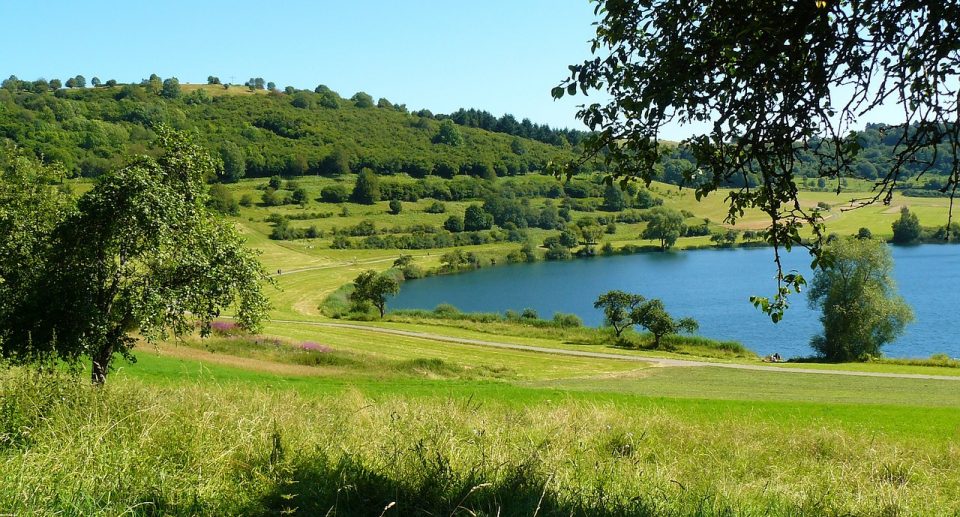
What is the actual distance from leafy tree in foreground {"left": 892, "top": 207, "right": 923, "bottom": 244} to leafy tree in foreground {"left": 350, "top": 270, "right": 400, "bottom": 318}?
9119 centimetres

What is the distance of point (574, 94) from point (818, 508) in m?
3.70

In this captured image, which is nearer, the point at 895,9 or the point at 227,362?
the point at 895,9

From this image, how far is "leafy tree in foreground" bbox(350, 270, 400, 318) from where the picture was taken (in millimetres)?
72250

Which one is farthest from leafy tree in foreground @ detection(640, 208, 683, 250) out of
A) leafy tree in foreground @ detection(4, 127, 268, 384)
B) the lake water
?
leafy tree in foreground @ detection(4, 127, 268, 384)

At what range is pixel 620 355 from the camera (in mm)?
48031

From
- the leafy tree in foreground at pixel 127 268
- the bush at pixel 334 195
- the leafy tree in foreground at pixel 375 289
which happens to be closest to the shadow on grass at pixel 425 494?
the leafy tree in foreground at pixel 127 268

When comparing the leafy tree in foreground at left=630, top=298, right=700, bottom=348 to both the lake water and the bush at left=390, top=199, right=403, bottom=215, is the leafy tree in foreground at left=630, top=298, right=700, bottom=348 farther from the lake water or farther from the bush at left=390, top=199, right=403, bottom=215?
the bush at left=390, top=199, right=403, bottom=215

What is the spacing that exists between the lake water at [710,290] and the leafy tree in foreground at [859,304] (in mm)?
3957

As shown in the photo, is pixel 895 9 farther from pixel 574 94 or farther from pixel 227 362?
pixel 227 362

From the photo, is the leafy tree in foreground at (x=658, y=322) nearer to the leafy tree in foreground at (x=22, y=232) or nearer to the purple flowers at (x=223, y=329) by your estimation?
the purple flowers at (x=223, y=329)

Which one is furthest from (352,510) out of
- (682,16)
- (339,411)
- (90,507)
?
(682,16)

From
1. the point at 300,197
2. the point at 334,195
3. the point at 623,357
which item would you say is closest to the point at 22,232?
the point at 623,357

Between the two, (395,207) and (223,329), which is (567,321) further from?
(395,207)

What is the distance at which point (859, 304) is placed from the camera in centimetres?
5197
